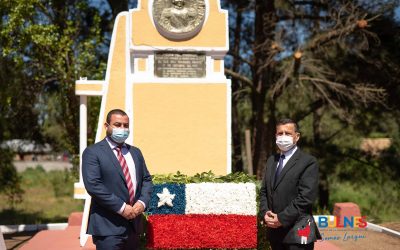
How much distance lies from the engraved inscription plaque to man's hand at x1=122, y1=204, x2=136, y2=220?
3222 millimetres

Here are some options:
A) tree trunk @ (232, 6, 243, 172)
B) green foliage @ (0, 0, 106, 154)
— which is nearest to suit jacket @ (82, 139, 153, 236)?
green foliage @ (0, 0, 106, 154)

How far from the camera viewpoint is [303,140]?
1606cm

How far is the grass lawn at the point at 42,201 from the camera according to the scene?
15338 millimetres

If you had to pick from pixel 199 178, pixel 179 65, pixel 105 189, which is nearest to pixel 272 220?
pixel 105 189

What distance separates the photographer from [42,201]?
74.9 ft

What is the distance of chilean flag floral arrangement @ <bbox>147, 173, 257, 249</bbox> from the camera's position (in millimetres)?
6043

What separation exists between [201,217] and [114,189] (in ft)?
6.08

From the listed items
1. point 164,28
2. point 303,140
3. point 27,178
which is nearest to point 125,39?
point 164,28

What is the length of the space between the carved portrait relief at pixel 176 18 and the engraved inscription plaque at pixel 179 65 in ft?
0.97

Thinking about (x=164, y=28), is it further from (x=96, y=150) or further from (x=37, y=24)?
(x=37, y=24)

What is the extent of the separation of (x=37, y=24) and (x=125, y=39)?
5.80 metres

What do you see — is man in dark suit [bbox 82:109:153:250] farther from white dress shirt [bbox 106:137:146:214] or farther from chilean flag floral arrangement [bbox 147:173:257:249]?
chilean flag floral arrangement [bbox 147:173:257:249]

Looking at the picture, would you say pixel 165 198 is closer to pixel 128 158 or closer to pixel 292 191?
pixel 128 158

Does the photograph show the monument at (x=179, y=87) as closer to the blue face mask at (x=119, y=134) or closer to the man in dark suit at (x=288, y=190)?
the blue face mask at (x=119, y=134)
